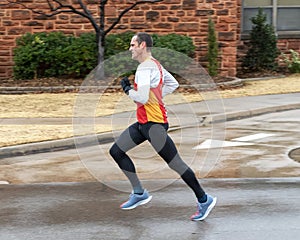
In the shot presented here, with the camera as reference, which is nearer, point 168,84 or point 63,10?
point 168,84

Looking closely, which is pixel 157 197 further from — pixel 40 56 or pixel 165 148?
pixel 40 56

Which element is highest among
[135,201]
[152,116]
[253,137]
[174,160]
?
[152,116]

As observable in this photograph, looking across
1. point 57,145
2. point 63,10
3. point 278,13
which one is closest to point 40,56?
point 63,10

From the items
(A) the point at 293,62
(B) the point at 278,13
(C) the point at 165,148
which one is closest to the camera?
(C) the point at 165,148

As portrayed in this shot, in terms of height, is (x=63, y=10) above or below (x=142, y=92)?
below

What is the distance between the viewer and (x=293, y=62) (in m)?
26.1

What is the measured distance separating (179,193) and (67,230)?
6.81 feet

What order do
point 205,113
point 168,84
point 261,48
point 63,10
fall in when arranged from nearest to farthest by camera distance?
point 168,84 < point 205,113 < point 63,10 < point 261,48

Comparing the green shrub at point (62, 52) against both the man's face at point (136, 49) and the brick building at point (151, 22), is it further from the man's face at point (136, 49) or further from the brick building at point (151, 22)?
the man's face at point (136, 49)

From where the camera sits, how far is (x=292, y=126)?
1535cm

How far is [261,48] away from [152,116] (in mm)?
18814

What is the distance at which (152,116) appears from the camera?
A: 753 cm

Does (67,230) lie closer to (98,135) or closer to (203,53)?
(98,135)

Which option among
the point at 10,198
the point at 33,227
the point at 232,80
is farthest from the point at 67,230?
the point at 232,80
